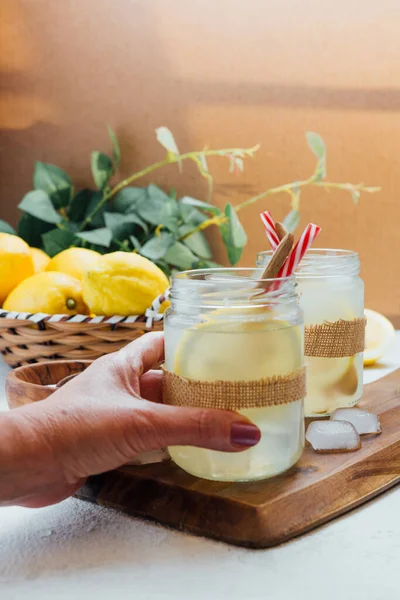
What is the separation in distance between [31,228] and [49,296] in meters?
0.37

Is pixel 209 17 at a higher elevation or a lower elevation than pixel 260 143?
higher

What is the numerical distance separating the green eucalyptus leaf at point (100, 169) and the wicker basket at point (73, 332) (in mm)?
466

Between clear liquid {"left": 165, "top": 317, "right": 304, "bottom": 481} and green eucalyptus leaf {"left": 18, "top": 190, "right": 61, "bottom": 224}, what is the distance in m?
0.74

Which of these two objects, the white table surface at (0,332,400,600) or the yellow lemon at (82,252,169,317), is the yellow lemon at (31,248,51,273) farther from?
the white table surface at (0,332,400,600)

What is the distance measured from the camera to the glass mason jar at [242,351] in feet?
1.90

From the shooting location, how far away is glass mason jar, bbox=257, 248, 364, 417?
786mm

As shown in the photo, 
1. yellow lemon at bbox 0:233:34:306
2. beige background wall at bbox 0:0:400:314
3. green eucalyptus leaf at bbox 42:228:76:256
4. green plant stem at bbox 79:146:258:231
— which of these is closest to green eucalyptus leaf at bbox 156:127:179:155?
green plant stem at bbox 79:146:258:231

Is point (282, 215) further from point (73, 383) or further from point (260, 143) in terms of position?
point (73, 383)

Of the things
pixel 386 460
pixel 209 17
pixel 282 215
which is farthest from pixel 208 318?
pixel 209 17

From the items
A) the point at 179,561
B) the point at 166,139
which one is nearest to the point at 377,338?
the point at 166,139

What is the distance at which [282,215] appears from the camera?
1445 mm

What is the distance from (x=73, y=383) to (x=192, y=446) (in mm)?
108

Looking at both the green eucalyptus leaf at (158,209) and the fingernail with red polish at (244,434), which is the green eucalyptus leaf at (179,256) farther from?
the fingernail with red polish at (244,434)

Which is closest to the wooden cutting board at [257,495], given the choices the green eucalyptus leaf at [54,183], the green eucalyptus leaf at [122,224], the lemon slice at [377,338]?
the lemon slice at [377,338]
